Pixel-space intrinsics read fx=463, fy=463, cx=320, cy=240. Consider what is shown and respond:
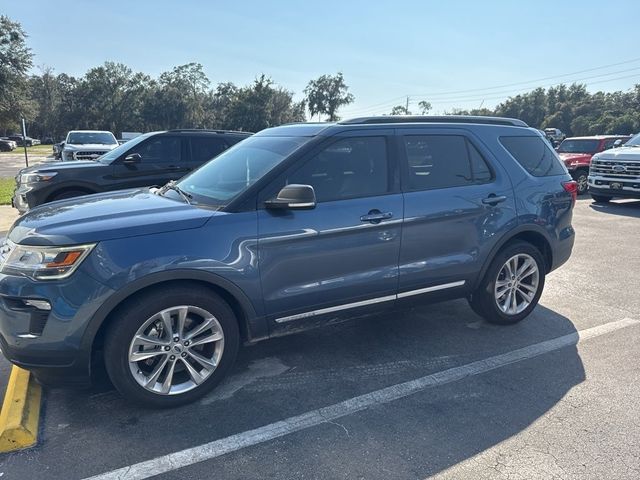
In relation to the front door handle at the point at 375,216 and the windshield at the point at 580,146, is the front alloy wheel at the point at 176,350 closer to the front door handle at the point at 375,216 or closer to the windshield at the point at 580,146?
the front door handle at the point at 375,216

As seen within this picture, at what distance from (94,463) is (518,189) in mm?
3900

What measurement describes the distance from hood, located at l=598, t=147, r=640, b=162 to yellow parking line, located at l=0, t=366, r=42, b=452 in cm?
1312

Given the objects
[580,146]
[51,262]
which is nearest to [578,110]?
[580,146]

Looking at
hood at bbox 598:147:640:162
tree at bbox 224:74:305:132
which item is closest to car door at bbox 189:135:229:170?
hood at bbox 598:147:640:162

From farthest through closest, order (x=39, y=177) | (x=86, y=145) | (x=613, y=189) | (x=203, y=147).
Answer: (x=86, y=145) → (x=613, y=189) → (x=203, y=147) → (x=39, y=177)

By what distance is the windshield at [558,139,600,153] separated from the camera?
50.2 ft

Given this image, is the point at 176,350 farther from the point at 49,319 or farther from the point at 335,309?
the point at 335,309

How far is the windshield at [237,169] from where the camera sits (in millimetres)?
3372

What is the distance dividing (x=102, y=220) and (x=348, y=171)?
1749mm

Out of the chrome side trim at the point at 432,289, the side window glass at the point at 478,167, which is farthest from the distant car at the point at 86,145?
the chrome side trim at the point at 432,289

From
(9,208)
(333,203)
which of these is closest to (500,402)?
(333,203)

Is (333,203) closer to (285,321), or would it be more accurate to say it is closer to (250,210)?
(250,210)

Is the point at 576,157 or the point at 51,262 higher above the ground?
the point at 576,157

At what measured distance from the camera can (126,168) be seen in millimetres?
7809
